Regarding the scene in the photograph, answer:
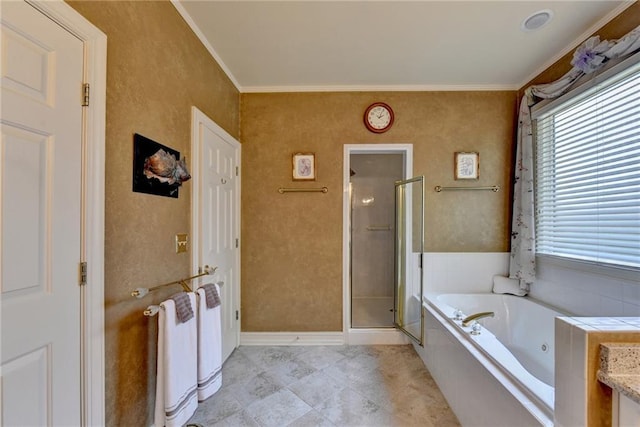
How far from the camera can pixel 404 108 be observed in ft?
8.35

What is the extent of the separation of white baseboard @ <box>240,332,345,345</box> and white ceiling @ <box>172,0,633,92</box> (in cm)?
250

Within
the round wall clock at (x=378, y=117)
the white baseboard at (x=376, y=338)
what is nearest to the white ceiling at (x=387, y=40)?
the round wall clock at (x=378, y=117)

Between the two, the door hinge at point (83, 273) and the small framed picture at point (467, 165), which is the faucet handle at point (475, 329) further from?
the door hinge at point (83, 273)

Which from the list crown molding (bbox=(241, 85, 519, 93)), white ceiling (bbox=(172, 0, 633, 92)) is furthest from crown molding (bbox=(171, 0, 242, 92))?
crown molding (bbox=(241, 85, 519, 93))

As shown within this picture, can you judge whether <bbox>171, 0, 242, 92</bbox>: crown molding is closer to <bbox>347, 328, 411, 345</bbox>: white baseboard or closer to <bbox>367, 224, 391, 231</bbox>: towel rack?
<bbox>367, 224, 391, 231</bbox>: towel rack

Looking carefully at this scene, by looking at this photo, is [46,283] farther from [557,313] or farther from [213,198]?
[557,313]

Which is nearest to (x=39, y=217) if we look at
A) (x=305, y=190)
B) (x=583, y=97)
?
(x=305, y=190)

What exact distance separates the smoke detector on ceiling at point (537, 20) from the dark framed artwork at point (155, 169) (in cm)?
243

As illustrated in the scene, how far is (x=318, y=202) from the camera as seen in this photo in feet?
8.39

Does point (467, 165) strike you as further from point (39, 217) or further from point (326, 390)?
point (39, 217)

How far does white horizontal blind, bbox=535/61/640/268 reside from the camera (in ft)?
4.95

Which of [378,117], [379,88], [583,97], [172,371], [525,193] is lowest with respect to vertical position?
[172,371]

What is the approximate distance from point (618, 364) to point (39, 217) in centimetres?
194

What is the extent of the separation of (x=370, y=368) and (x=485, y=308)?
4.04 ft
